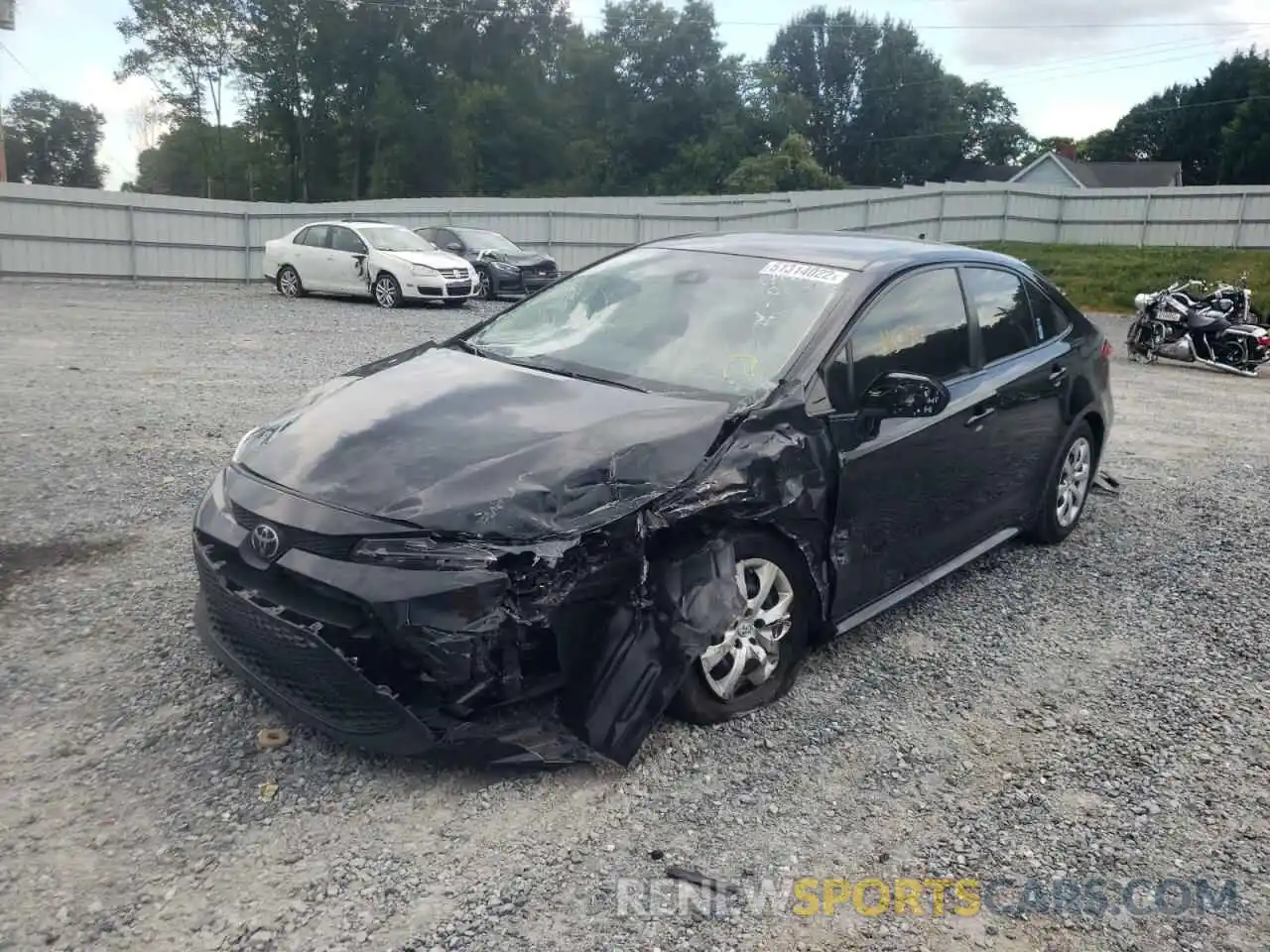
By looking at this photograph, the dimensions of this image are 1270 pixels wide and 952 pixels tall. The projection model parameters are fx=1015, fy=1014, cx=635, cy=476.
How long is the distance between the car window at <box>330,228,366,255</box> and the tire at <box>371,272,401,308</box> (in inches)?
26.7

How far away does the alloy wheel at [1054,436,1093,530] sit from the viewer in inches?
219

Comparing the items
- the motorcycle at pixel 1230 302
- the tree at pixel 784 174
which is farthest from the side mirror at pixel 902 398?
the tree at pixel 784 174

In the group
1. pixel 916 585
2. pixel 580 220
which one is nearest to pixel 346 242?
pixel 580 220

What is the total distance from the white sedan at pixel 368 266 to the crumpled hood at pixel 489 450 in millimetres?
13754

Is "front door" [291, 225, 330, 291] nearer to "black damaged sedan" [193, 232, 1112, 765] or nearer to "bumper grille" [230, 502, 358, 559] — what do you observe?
"black damaged sedan" [193, 232, 1112, 765]

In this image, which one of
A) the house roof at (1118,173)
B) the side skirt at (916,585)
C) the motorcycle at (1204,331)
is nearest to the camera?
the side skirt at (916,585)

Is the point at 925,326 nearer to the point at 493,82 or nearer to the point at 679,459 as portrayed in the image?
the point at 679,459

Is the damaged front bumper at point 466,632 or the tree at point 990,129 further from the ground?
the tree at point 990,129

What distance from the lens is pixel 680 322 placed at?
4.12m

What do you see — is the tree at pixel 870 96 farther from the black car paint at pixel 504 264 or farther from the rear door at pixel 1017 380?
the rear door at pixel 1017 380

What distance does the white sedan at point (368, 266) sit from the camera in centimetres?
1703

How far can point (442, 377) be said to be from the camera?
12.6 feet

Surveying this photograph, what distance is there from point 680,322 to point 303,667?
2009 mm

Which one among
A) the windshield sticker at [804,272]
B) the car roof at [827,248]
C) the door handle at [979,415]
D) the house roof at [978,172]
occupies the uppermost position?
the house roof at [978,172]
